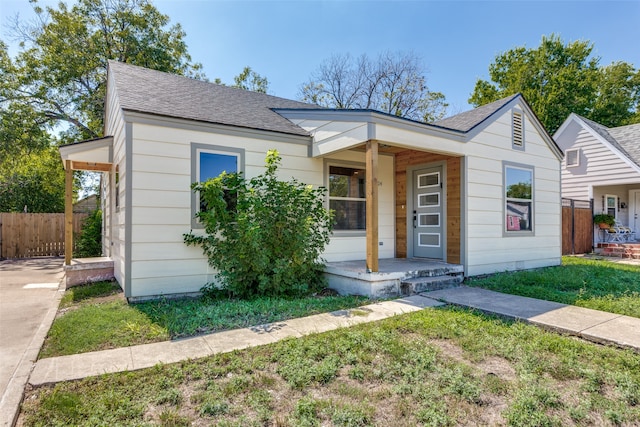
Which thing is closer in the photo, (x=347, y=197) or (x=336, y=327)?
(x=336, y=327)

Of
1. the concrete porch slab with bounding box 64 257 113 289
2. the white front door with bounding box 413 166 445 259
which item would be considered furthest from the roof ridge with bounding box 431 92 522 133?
the concrete porch slab with bounding box 64 257 113 289

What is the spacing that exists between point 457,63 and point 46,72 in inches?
778

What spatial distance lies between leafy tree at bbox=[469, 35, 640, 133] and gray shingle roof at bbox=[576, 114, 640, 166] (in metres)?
7.95

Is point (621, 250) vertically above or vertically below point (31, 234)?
below

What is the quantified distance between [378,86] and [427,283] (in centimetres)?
1909

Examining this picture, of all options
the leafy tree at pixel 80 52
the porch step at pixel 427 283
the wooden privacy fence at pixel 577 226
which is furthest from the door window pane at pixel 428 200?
the leafy tree at pixel 80 52

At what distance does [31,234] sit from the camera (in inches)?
526

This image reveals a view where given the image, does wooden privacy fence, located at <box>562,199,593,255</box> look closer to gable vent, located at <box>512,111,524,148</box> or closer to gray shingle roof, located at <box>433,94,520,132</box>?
gable vent, located at <box>512,111,524,148</box>

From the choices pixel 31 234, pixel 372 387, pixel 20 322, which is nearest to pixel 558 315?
pixel 372 387

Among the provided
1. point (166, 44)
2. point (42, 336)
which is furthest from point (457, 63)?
point (42, 336)

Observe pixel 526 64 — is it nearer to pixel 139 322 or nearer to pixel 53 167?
pixel 139 322

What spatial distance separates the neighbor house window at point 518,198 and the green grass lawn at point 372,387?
476 centimetres

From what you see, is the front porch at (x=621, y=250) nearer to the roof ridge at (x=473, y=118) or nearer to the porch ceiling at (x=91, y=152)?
the roof ridge at (x=473, y=118)

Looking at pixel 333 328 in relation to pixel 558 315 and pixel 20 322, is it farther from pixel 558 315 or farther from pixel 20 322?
pixel 20 322
